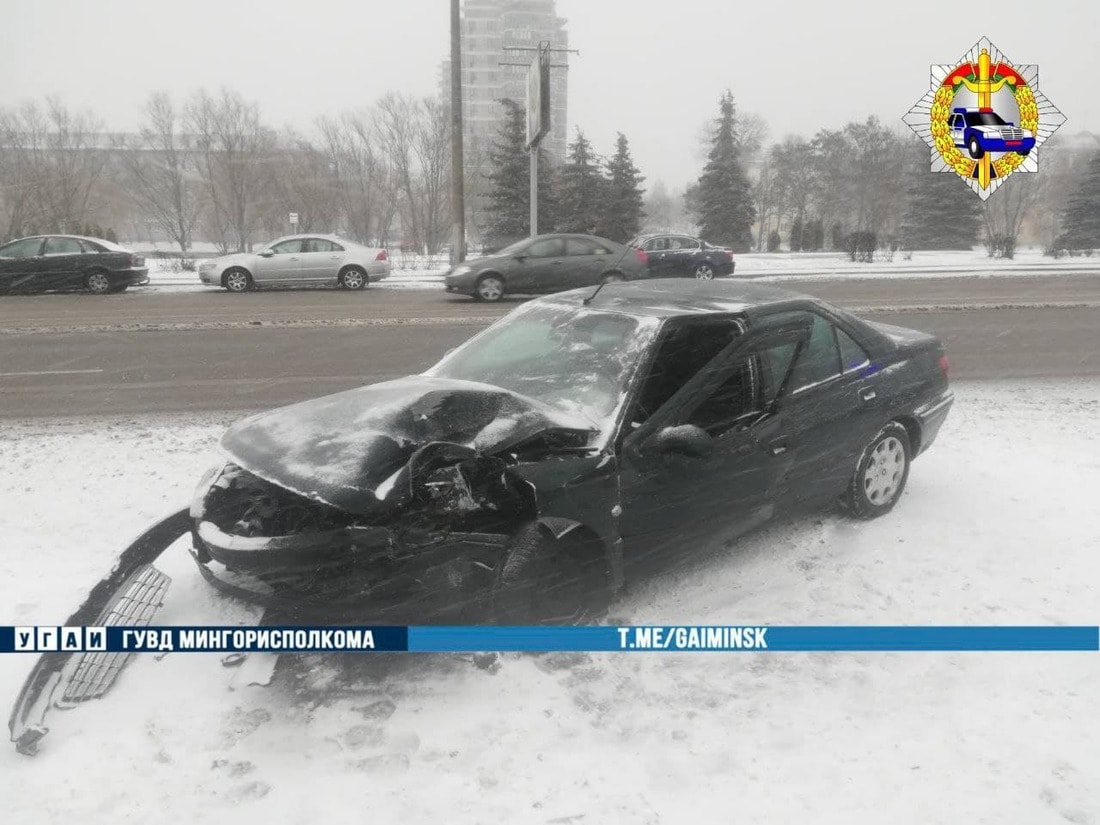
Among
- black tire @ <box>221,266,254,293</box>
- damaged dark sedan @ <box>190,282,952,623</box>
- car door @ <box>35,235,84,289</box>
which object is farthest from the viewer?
black tire @ <box>221,266,254,293</box>

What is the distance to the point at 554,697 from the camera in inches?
105

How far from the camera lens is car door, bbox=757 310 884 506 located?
3.64 metres

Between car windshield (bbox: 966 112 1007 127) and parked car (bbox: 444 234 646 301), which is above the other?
car windshield (bbox: 966 112 1007 127)

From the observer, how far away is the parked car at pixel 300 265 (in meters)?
18.3

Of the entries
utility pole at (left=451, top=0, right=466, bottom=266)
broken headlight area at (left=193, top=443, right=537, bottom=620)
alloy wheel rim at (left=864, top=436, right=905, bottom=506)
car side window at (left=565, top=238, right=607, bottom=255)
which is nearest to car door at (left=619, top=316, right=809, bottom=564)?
broken headlight area at (left=193, top=443, right=537, bottom=620)

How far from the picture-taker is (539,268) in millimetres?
15508

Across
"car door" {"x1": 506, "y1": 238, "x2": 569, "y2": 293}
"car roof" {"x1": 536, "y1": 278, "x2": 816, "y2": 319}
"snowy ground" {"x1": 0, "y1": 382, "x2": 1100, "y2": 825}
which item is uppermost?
"car door" {"x1": 506, "y1": 238, "x2": 569, "y2": 293}

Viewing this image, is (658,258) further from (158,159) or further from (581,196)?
(158,159)

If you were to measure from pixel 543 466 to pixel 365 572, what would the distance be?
2.36 feet

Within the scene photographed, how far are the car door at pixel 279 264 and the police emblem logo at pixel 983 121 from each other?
1775 centimetres

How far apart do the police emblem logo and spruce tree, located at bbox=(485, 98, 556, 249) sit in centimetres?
2313

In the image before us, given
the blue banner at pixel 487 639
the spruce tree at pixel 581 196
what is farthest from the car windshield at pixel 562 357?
the spruce tree at pixel 581 196

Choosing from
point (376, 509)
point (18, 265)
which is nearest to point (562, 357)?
point (376, 509)

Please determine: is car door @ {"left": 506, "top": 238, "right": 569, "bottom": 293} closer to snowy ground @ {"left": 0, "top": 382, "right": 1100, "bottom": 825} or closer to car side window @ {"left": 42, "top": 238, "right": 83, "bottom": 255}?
car side window @ {"left": 42, "top": 238, "right": 83, "bottom": 255}
